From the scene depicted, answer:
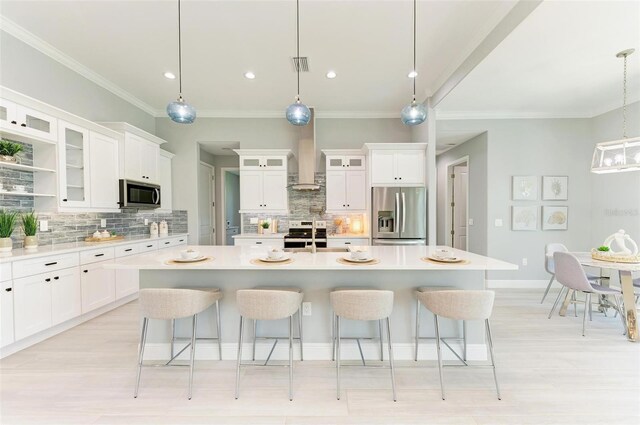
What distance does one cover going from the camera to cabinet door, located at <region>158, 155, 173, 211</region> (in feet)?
16.0

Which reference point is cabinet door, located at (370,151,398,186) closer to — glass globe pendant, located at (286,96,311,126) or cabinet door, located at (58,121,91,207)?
glass globe pendant, located at (286,96,311,126)

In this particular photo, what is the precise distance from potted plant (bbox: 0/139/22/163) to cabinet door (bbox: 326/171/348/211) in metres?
3.93

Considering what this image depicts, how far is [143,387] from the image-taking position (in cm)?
209

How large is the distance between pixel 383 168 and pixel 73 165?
14.2 feet

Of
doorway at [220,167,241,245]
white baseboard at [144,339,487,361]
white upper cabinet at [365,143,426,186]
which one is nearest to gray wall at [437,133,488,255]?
white upper cabinet at [365,143,426,186]

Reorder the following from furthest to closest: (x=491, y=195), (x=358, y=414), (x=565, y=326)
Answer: (x=491, y=195)
(x=565, y=326)
(x=358, y=414)

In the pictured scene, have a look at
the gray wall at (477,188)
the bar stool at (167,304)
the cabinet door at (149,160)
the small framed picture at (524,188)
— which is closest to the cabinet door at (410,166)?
the gray wall at (477,188)

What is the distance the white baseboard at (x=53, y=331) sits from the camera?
2518 mm

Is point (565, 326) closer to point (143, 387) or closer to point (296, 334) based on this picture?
point (296, 334)

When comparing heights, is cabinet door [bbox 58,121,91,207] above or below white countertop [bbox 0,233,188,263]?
above

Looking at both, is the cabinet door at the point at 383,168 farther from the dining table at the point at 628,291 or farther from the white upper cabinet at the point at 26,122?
the white upper cabinet at the point at 26,122

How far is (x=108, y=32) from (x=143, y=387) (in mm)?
3496

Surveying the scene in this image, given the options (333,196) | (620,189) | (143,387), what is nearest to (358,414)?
(143,387)

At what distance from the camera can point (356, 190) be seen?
498 centimetres
